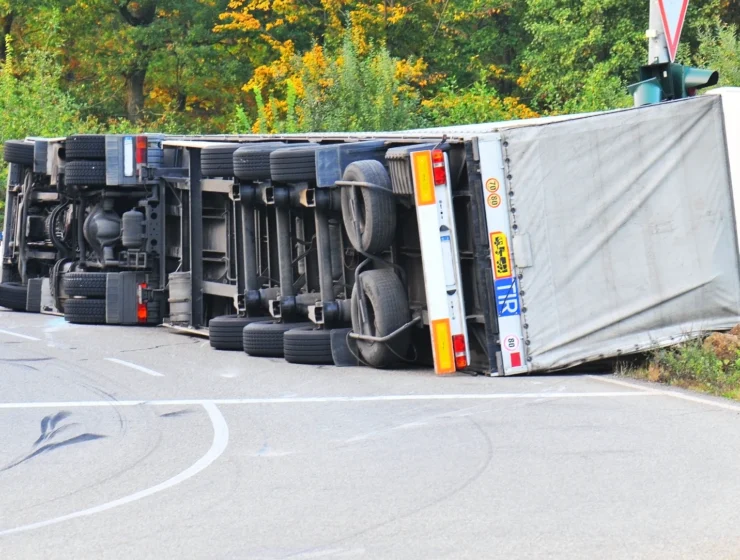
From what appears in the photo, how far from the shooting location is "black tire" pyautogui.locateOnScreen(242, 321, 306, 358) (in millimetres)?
13883

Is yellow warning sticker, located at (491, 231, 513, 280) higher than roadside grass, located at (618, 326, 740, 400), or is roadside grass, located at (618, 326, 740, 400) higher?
yellow warning sticker, located at (491, 231, 513, 280)

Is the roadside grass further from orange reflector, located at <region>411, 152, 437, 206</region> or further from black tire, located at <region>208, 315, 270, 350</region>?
black tire, located at <region>208, 315, 270, 350</region>

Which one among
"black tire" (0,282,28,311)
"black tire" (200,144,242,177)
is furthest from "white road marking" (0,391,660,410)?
"black tire" (0,282,28,311)

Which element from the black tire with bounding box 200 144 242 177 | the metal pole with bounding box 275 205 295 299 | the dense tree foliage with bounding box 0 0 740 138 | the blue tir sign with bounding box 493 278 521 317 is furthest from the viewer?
the dense tree foliage with bounding box 0 0 740 138

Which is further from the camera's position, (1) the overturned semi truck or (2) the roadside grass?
(1) the overturned semi truck

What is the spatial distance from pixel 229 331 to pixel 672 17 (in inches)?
237

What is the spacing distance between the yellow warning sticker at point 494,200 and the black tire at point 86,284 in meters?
7.57

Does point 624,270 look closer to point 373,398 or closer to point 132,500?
point 373,398

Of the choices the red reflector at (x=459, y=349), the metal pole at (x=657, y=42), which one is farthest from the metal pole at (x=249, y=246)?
the metal pole at (x=657, y=42)

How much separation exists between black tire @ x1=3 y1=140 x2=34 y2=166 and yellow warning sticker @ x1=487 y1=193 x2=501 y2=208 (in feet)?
34.4

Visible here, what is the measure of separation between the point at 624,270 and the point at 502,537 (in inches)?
241

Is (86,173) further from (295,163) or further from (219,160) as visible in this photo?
(295,163)

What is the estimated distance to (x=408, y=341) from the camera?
12375mm

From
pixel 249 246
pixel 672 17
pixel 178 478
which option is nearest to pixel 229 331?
pixel 249 246
